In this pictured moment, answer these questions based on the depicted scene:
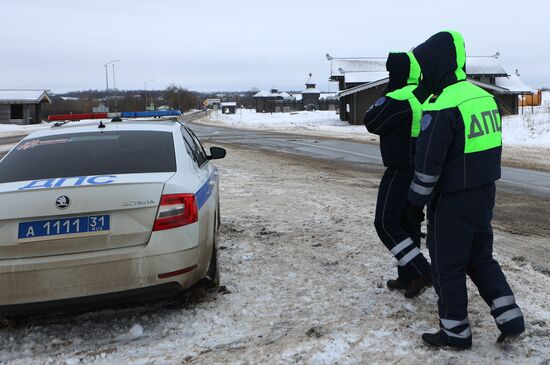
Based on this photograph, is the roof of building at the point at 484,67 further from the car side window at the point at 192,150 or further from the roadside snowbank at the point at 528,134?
the car side window at the point at 192,150

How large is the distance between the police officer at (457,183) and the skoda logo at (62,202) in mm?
2225

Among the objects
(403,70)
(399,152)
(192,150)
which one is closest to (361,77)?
(192,150)

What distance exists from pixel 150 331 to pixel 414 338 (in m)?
1.84

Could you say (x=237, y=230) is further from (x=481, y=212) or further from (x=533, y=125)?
(x=533, y=125)

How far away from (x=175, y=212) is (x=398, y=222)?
1.75 meters

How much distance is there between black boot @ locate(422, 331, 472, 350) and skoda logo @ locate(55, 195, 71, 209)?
2.46m

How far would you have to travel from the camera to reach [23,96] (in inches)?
2190

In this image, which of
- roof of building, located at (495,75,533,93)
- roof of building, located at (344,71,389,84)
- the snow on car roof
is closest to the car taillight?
the snow on car roof

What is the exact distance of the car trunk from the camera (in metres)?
3.13

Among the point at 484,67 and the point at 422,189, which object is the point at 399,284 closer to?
the point at 422,189

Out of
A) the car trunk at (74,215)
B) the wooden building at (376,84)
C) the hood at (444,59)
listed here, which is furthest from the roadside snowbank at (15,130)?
the hood at (444,59)

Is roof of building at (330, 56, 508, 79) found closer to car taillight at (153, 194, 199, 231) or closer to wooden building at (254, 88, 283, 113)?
car taillight at (153, 194, 199, 231)

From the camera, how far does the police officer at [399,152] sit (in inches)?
146

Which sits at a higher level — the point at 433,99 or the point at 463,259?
the point at 433,99
